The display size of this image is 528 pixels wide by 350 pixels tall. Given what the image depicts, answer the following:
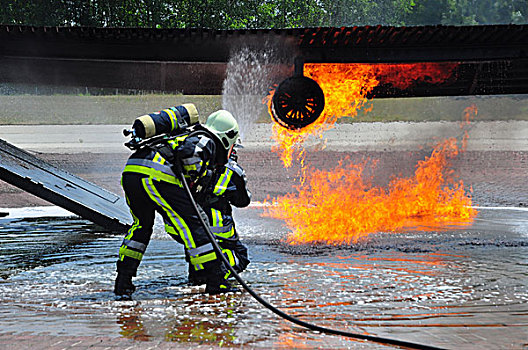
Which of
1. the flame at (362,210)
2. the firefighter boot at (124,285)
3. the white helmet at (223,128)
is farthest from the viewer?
the flame at (362,210)

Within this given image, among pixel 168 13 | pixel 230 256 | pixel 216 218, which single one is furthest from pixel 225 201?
pixel 168 13

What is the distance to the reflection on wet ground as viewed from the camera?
4832 millimetres

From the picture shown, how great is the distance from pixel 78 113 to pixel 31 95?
12.8ft

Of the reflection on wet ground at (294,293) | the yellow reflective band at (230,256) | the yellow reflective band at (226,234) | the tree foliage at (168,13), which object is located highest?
the tree foliage at (168,13)

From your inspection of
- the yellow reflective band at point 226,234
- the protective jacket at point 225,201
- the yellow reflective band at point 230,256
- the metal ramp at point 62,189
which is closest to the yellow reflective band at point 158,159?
the protective jacket at point 225,201

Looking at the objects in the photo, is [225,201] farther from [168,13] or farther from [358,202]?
[168,13]

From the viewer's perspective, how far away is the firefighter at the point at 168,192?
5762 mm

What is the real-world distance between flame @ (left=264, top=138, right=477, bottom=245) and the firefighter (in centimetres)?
280

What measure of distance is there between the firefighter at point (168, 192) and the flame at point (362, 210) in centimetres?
280

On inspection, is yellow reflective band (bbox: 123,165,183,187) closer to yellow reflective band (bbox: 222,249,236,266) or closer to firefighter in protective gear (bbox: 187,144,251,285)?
firefighter in protective gear (bbox: 187,144,251,285)

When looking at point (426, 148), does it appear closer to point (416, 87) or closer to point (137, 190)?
point (416, 87)

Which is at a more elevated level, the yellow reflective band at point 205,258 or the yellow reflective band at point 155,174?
the yellow reflective band at point 155,174

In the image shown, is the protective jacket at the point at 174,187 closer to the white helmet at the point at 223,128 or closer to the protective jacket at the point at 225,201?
the white helmet at the point at 223,128

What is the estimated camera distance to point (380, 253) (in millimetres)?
7723
